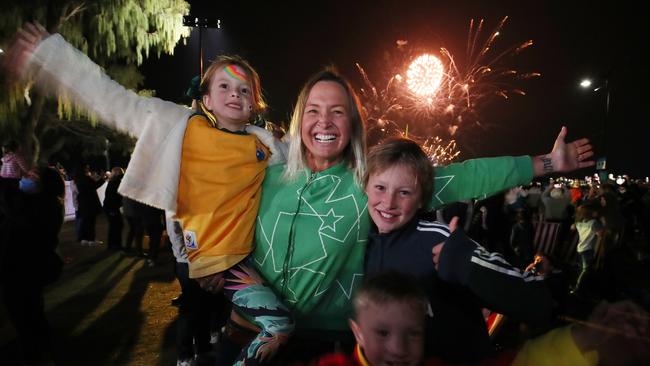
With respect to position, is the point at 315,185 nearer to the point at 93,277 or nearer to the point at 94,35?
→ the point at 93,277

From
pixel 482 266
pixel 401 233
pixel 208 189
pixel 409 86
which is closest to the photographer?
pixel 482 266

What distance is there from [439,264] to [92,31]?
1759 cm

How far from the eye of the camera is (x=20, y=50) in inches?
88.1

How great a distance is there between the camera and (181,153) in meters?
2.28

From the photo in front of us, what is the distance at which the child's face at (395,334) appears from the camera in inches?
64.2

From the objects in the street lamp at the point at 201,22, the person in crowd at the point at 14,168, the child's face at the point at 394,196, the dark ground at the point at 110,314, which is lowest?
the dark ground at the point at 110,314

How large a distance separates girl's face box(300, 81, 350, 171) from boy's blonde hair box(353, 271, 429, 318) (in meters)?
0.71

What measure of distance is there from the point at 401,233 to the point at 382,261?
15 centimetres

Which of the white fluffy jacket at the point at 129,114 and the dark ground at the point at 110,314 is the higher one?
the white fluffy jacket at the point at 129,114

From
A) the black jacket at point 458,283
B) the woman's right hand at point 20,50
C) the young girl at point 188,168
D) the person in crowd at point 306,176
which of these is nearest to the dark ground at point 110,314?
the young girl at point 188,168

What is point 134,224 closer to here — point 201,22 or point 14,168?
point 201,22

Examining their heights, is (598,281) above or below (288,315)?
below

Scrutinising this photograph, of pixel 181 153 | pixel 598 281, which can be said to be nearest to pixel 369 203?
pixel 181 153

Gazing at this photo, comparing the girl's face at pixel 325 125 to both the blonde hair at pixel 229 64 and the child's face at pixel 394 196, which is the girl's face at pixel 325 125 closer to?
the child's face at pixel 394 196
